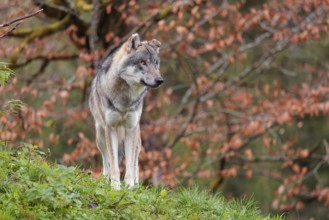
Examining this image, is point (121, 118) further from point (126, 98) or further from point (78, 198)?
point (78, 198)

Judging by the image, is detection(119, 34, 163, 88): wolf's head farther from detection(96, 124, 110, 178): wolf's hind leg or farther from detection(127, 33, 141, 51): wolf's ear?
detection(96, 124, 110, 178): wolf's hind leg

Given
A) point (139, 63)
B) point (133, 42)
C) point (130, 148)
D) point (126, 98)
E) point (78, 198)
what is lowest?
point (130, 148)

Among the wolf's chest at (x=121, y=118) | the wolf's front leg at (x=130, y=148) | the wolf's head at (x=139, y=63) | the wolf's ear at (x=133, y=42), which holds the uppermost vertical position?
the wolf's ear at (x=133, y=42)

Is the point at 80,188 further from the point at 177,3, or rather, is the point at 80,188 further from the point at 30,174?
the point at 177,3

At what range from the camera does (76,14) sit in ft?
49.1

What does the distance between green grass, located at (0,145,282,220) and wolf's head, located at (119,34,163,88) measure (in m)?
1.68

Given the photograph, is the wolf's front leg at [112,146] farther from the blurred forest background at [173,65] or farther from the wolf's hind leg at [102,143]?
the blurred forest background at [173,65]

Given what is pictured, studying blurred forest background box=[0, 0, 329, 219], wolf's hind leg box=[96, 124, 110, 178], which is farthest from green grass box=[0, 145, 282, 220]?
blurred forest background box=[0, 0, 329, 219]

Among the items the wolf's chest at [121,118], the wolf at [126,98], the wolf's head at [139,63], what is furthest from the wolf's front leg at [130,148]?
the wolf's head at [139,63]

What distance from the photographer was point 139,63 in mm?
9500

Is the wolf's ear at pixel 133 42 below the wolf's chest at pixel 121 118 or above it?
above

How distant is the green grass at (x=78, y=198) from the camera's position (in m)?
6.58

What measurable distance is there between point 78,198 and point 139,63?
2.96 meters

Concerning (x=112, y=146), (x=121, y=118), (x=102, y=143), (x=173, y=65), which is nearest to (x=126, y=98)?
(x=121, y=118)
